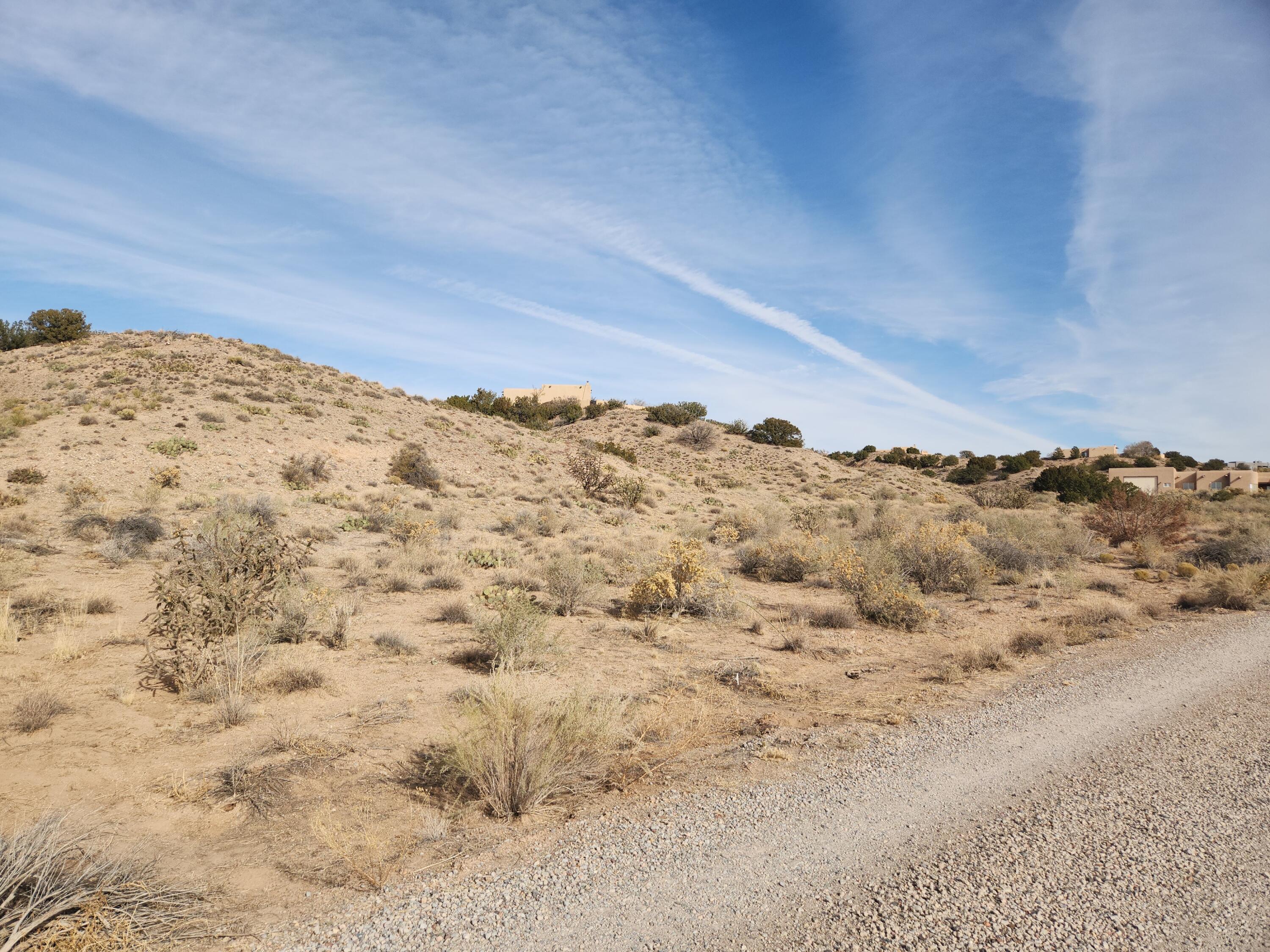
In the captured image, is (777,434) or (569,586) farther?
(777,434)

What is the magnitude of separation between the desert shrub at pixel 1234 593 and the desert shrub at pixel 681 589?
9309 mm

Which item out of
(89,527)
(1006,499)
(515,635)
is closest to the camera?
(515,635)

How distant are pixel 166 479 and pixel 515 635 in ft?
58.4

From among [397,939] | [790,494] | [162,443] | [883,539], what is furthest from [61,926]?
[790,494]

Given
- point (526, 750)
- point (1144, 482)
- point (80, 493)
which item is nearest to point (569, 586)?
point (526, 750)

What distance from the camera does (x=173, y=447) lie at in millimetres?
22719

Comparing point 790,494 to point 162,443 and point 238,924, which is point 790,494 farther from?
point 238,924

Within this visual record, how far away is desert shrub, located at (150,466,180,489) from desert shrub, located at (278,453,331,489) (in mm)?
3491

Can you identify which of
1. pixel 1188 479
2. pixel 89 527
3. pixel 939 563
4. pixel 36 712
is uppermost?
pixel 1188 479

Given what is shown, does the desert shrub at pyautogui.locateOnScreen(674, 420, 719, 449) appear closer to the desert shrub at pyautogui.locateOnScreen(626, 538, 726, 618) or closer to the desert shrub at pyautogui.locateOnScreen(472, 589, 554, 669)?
the desert shrub at pyautogui.locateOnScreen(626, 538, 726, 618)

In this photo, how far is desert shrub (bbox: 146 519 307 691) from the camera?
24.9 feet

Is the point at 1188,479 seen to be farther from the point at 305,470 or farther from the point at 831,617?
the point at 305,470

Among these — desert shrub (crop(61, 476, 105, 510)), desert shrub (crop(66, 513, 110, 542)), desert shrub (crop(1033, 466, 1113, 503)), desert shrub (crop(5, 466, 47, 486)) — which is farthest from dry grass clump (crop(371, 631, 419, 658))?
desert shrub (crop(1033, 466, 1113, 503))

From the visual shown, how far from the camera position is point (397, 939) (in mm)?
3523
